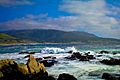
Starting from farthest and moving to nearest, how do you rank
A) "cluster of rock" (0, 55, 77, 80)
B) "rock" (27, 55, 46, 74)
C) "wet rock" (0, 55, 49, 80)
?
"rock" (27, 55, 46, 74)
"wet rock" (0, 55, 49, 80)
"cluster of rock" (0, 55, 77, 80)

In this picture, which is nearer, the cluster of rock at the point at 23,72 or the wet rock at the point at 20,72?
the cluster of rock at the point at 23,72

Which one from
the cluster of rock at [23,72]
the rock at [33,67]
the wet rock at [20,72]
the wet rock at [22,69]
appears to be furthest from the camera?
the rock at [33,67]

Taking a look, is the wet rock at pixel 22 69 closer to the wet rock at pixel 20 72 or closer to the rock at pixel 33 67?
the wet rock at pixel 20 72

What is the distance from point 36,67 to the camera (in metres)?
30.8

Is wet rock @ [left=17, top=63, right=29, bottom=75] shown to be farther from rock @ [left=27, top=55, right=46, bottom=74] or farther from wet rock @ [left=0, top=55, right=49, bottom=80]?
rock @ [left=27, top=55, right=46, bottom=74]

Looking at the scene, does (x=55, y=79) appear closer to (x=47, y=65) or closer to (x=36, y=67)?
(x=36, y=67)

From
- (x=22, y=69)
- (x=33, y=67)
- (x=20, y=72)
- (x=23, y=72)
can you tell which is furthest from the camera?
(x=33, y=67)

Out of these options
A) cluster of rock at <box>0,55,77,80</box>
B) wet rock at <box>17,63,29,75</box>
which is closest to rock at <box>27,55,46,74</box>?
cluster of rock at <box>0,55,77,80</box>

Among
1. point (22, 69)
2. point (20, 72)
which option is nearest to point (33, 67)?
point (22, 69)

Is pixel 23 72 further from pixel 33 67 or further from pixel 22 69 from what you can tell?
pixel 33 67

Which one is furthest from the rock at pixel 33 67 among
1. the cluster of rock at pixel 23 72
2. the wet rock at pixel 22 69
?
the wet rock at pixel 22 69

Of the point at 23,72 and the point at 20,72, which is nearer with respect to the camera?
the point at 20,72

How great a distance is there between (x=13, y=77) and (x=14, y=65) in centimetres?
164

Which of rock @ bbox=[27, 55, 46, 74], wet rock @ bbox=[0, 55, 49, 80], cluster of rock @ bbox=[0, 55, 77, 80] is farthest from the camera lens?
rock @ bbox=[27, 55, 46, 74]
